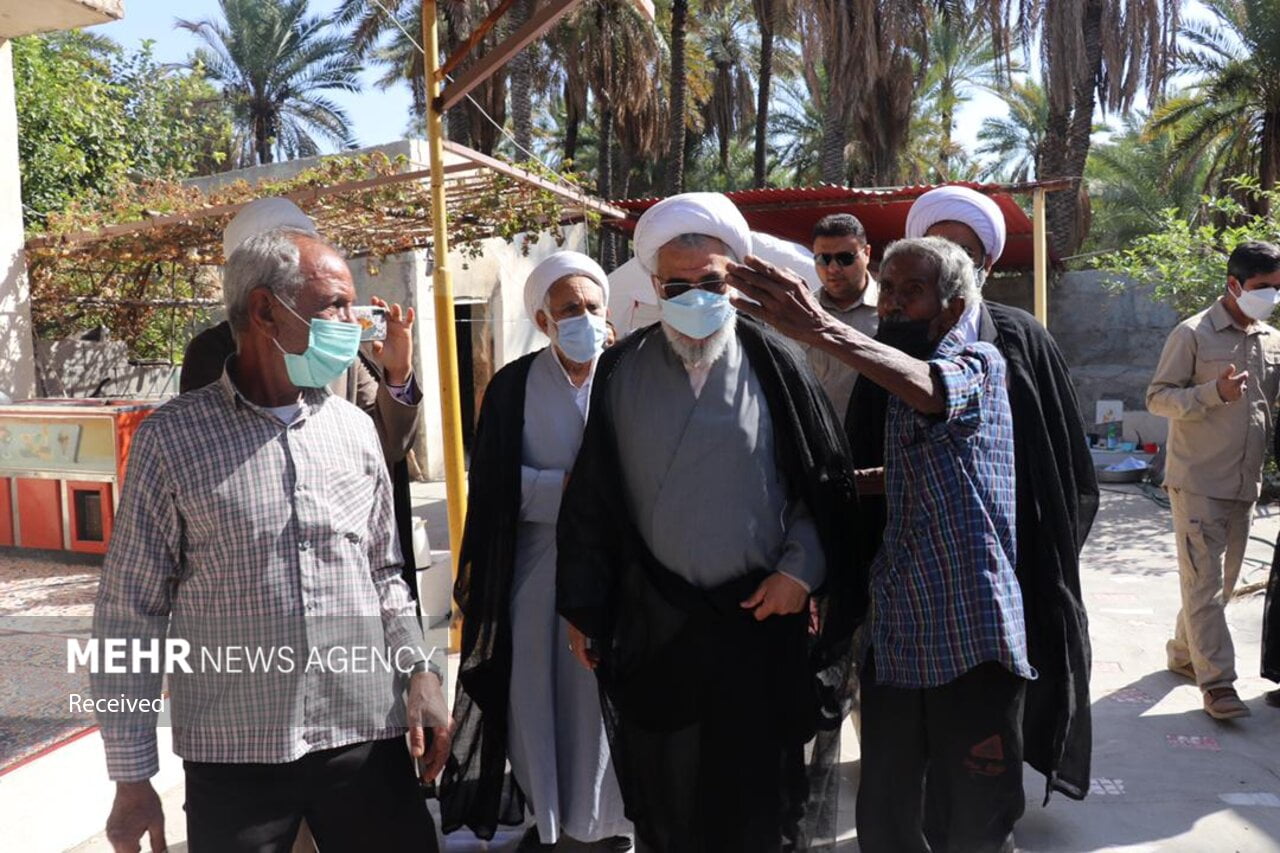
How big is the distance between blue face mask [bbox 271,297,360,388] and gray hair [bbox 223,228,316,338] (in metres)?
0.03

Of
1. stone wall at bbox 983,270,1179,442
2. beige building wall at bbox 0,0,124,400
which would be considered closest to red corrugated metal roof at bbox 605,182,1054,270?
stone wall at bbox 983,270,1179,442

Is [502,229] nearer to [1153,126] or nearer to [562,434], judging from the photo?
[562,434]

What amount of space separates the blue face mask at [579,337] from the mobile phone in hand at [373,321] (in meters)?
0.57

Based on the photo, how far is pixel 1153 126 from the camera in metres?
20.8

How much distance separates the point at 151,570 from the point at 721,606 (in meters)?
1.20

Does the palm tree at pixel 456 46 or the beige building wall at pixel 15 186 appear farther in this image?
the palm tree at pixel 456 46

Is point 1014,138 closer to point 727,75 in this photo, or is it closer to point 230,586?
point 727,75

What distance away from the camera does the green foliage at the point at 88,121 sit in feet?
32.4

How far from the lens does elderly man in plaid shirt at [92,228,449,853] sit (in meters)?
1.74

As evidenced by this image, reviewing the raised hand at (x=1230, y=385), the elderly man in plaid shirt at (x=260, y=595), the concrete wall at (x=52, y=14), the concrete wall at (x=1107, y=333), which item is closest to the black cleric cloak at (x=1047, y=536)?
the elderly man in plaid shirt at (x=260, y=595)

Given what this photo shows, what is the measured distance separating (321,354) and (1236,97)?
21366mm

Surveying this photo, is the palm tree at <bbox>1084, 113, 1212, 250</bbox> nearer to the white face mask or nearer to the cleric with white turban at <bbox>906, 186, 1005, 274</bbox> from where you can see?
the white face mask

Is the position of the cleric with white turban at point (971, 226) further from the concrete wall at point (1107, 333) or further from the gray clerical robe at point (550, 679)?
the concrete wall at point (1107, 333)

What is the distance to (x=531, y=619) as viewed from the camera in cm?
288
